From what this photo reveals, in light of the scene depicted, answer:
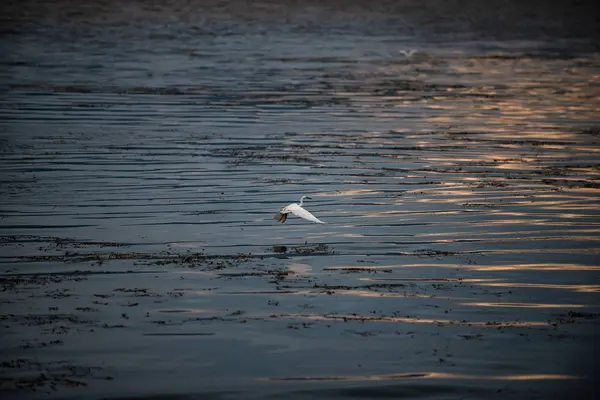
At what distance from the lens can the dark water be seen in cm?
1372

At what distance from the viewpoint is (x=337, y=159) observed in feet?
96.8

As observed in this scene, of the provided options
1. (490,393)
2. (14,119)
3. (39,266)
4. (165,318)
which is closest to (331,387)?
(490,393)

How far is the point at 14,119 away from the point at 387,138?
473 inches

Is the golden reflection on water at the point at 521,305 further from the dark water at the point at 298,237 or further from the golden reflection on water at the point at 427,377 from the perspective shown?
the golden reflection on water at the point at 427,377

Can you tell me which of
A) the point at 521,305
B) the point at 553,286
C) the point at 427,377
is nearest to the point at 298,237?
the point at 553,286

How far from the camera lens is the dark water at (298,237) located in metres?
13.7

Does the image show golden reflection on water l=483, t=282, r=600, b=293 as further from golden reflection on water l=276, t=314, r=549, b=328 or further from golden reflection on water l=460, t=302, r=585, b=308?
golden reflection on water l=276, t=314, r=549, b=328

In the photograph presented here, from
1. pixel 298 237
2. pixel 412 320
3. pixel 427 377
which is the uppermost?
pixel 298 237

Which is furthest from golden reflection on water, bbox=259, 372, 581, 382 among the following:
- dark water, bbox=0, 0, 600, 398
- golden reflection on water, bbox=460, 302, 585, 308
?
golden reflection on water, bbox=460, 302, 585, 308

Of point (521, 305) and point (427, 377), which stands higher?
point (521, 305)

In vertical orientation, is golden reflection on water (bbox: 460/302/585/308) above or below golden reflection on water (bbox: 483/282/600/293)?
below

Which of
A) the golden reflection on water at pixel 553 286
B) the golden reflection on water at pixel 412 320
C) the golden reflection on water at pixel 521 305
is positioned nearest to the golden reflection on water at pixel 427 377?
the golden reflection on water at pixel 412 320

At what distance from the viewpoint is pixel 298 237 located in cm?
2028

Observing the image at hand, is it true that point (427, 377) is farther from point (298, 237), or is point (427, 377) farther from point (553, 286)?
point (298, 237)
